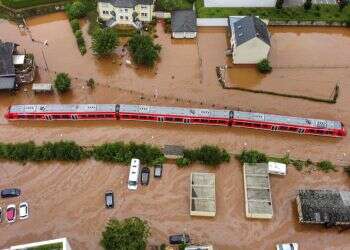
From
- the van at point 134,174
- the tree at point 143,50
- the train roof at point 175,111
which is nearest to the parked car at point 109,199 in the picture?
the van at point 134,174

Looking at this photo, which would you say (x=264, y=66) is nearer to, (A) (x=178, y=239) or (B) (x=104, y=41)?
(B) (x=104, y=41)

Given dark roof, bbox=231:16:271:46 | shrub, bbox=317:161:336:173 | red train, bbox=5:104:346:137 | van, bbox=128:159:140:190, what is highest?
dark roof, bbox=231:16:271:46

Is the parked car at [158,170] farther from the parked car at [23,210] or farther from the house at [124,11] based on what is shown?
the house at [124,11]

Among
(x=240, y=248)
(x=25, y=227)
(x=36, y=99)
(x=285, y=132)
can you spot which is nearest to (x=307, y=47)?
(x=285, y=132)

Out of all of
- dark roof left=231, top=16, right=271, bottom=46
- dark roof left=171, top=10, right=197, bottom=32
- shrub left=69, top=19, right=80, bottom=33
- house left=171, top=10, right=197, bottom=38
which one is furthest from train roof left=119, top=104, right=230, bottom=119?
shrub left=69, top=19, right=80, bottom=33

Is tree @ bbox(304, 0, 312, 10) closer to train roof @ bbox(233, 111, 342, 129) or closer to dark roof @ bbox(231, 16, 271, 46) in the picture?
dark roof @ bbox(231, 16, 271, 46)

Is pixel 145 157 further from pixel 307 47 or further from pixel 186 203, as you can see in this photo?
pixel 307 47

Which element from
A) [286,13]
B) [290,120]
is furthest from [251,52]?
[286,13]
